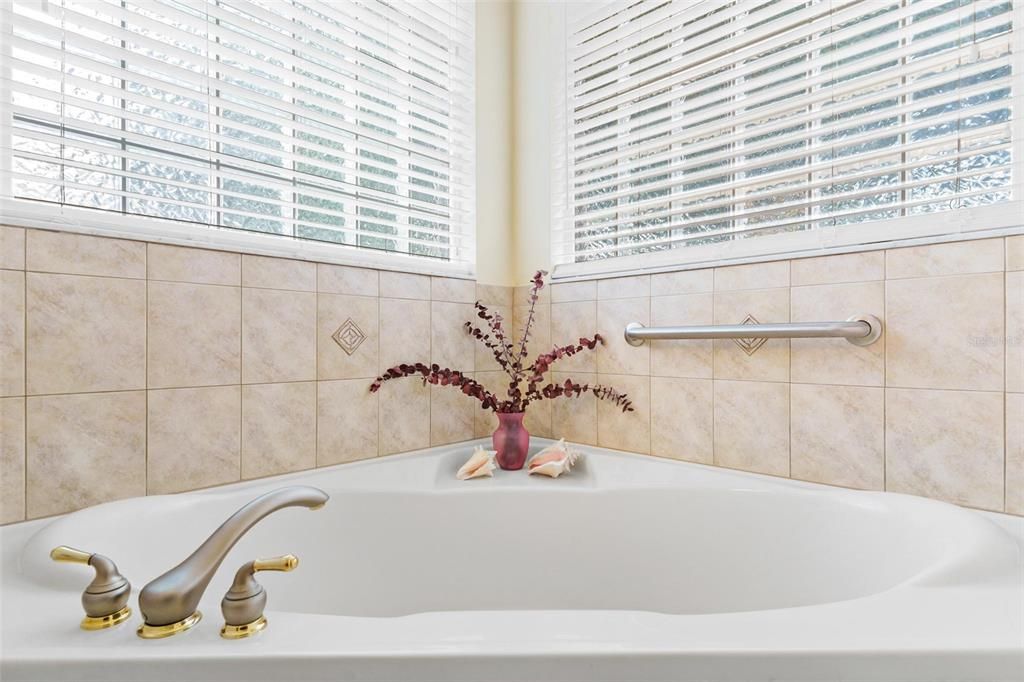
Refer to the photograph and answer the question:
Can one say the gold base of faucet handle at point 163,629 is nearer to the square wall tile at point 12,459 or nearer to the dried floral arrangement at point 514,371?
the square wall tile at point 12,459

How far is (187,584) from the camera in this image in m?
0.60

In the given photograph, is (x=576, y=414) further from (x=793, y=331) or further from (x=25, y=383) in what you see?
(x=25, y=383)

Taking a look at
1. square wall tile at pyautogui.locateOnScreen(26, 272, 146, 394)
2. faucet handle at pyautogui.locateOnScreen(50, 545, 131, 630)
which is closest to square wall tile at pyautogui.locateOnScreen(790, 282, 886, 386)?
faucet handle at pyautogui.locateOnScreen(50, 545, 131, 630)

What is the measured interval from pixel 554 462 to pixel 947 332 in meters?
0.91

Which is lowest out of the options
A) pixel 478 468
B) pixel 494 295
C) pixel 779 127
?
pixel 478 468

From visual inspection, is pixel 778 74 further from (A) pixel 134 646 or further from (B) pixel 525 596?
(A) pixel 134 646

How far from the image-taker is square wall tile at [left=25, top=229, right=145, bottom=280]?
100cm

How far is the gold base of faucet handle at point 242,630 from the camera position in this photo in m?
0.58

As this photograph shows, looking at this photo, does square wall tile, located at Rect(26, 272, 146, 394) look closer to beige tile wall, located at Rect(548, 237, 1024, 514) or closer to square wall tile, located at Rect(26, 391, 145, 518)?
square wall tile, located at Rect(26, 391, 145, 518)

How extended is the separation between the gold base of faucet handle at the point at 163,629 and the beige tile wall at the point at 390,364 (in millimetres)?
645

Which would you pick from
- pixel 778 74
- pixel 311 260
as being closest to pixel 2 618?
pixel 311 260

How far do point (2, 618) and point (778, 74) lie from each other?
1.72 metres

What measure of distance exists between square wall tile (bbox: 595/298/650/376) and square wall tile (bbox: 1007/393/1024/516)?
0.77 m

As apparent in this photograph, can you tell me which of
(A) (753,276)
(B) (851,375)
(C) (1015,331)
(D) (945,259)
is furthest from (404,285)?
(C) (1015,331)
